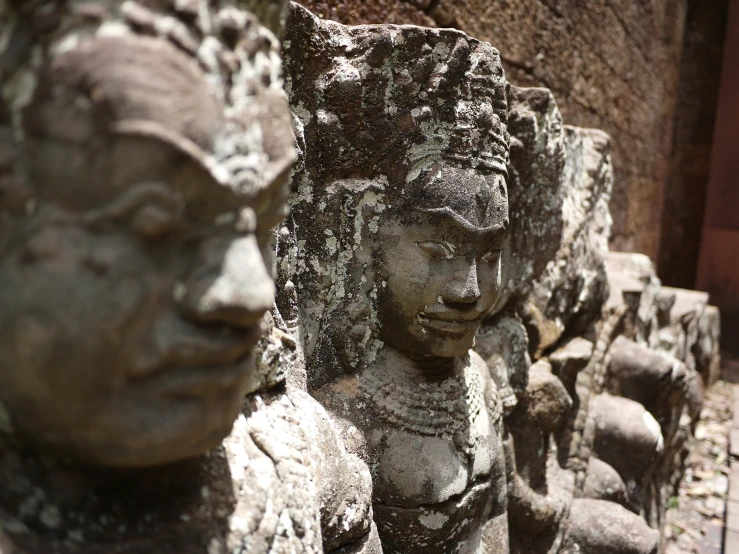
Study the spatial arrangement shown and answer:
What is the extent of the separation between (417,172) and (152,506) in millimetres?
752

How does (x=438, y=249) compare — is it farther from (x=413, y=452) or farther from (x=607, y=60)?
(x=607, y=60)

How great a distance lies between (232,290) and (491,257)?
74 centimetres

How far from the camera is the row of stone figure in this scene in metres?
0.53

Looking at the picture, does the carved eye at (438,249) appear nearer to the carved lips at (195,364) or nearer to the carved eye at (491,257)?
the carved eye at (491,257)

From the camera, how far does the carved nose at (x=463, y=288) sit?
1174mm

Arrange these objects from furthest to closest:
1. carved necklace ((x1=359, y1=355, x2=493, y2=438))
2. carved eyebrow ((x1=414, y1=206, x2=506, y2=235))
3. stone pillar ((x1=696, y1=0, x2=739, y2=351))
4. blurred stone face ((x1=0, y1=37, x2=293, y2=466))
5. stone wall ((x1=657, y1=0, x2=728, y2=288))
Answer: stone wall ((x1=657, y1=0, x2=728, y2=288)), stone pillar ((x1=696, y1=0, x2=739, y2=351)), carved necklace ((x1=359, y1=355, x2=493, y2=438)), carved eyebrow ((x1=414, y1=206, x2=506, y2=235)), blurred stone face ((x1=0, y1=37, x2=293, y2=466))

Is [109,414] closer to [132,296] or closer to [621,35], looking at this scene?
[132,296]

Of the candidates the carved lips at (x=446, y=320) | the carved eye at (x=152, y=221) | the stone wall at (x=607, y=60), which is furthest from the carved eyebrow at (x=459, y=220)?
the stone wall at (x=607, y=60)

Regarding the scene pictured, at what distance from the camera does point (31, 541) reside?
0.59m

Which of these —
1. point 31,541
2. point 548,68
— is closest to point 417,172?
point 31,541

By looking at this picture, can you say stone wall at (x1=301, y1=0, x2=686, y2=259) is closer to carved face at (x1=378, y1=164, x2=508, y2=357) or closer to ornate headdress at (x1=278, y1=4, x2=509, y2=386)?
ornate headdress at (x1=278, y1=4, x2=509, y2=386)

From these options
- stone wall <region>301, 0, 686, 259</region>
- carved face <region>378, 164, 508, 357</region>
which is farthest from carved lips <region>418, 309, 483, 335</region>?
stone wall <region>301, 0, 686, 259</region>

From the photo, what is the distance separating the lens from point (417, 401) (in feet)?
4.21

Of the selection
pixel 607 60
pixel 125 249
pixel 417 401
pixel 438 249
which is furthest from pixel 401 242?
pixel 607 60
